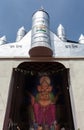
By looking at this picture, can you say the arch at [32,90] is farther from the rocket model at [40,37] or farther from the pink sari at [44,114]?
the rocket model at [40,37]

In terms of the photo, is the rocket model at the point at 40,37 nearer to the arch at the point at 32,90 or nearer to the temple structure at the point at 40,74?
the temple structure at the point at 40,74

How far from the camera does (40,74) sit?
1672 cm

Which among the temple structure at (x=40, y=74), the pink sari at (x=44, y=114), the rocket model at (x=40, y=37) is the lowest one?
the pink sari at (x=44, y=114)

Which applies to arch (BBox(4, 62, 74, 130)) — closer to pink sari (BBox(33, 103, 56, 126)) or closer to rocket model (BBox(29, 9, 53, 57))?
pink sari (BBox(33, 103, 56, 126))

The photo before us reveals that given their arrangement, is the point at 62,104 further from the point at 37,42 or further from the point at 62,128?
the point at 37,42

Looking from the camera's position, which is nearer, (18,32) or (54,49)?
(54,49)

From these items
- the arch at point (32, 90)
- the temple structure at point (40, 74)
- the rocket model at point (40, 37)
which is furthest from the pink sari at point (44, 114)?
the rocket model at point (40, 37)

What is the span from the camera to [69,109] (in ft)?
49.3

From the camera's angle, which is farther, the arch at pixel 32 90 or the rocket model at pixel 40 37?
the rocket model at pixel 40 37

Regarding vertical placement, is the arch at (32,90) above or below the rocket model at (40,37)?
below

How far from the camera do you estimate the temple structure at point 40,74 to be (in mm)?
14719

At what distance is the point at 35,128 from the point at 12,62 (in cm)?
432

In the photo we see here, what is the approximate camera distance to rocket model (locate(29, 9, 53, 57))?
15961mm

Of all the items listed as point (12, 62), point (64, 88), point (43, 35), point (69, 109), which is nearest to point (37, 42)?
point (43, 35)
